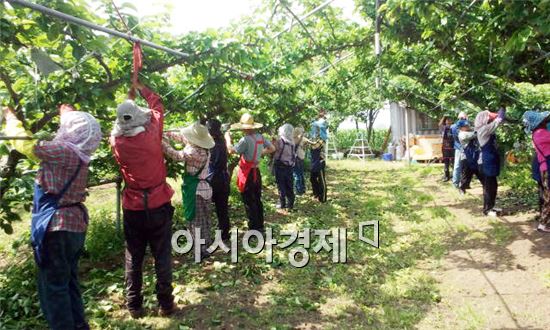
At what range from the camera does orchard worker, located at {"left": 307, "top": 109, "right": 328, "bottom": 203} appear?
9.73m

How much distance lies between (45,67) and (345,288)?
3.77 m

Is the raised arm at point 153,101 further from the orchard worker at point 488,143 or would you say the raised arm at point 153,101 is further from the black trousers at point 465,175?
the black trousers at point 465,175

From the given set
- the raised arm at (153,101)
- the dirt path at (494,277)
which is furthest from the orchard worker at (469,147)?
the raised arm at (153,101)

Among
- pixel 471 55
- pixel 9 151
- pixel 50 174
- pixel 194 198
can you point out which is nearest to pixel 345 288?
pixel 194 198

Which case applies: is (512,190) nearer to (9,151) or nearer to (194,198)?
(194,198)

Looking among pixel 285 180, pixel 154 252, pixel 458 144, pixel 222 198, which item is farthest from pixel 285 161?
pixel 154 252

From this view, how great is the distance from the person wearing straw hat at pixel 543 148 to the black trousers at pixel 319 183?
178 inches

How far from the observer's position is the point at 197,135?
16.7ft

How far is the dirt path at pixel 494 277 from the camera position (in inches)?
157

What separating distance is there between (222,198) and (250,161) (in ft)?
2.47

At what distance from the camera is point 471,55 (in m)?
7.32

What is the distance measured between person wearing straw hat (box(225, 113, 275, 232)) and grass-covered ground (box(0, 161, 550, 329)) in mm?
838

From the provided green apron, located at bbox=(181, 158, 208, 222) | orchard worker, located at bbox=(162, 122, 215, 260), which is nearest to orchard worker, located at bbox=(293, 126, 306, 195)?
orchard worker, located at bbox=(162, 122, 215, 260)

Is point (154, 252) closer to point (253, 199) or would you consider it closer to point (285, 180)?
point (253, 199)
